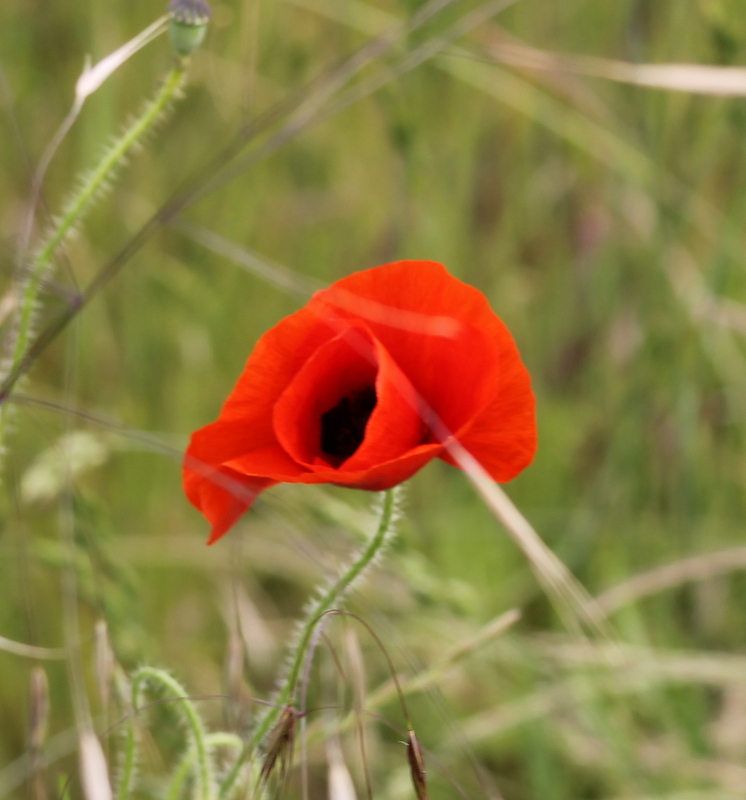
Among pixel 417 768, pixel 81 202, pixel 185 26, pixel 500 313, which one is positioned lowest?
pixel 417 768

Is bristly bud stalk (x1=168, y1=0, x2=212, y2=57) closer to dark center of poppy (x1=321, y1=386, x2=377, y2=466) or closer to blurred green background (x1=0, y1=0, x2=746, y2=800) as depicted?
dark center of poppy (x1=321, y1=386, x2=377, y2=466)

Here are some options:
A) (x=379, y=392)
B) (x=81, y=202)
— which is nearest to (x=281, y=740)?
(x=379, y=392)

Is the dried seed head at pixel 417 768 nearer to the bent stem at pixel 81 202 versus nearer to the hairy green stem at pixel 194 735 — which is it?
the hairy green stem at pixel 194 735

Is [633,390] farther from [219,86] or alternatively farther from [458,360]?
[458,360]

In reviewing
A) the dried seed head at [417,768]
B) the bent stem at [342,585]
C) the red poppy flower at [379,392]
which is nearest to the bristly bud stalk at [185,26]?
the red poppy flower at [379,392]

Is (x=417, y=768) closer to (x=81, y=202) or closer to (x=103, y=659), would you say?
(x=103, y=659)

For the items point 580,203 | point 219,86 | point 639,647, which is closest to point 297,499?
point 639,647

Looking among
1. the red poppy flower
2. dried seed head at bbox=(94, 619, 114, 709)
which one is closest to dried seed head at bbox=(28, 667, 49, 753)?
dried seed head at bbox=(94, 619, 114, 709)
